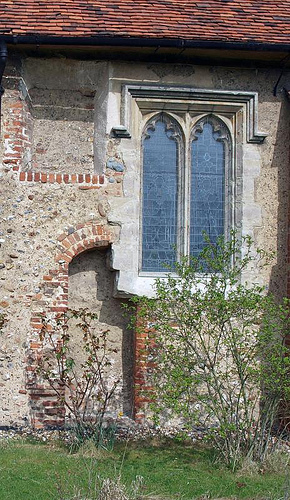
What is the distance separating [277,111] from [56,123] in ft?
9.63

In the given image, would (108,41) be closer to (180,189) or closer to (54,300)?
(180,189)

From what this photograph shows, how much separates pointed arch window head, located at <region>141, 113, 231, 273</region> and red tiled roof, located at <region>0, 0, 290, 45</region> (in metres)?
1.14

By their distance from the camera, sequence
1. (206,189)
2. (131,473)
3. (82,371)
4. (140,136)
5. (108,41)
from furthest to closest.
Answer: (206,189)
(140,136)
(82,371)
(108,41)
(131,473)

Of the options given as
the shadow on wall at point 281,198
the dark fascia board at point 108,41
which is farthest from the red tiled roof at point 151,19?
the shadow on wall at point 281,198

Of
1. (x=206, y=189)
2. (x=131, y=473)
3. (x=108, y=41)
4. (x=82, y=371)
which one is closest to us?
(x=131, y=473)

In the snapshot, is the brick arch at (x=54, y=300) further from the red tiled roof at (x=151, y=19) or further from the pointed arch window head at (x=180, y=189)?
the red tiled roof at (x=151, y=19)

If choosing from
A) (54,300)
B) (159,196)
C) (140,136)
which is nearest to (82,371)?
(54,300)

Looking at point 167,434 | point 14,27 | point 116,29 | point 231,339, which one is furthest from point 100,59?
point 167,434

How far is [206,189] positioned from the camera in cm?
997

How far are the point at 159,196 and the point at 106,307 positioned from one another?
1622 mm

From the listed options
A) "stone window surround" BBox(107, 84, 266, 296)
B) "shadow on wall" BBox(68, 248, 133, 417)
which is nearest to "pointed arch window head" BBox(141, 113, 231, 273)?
"stone window surround" BBox(107, 84, 266, 296)

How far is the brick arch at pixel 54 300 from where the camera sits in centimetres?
916

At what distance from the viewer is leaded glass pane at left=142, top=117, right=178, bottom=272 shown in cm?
984

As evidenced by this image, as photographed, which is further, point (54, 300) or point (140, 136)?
point (140, 136)
